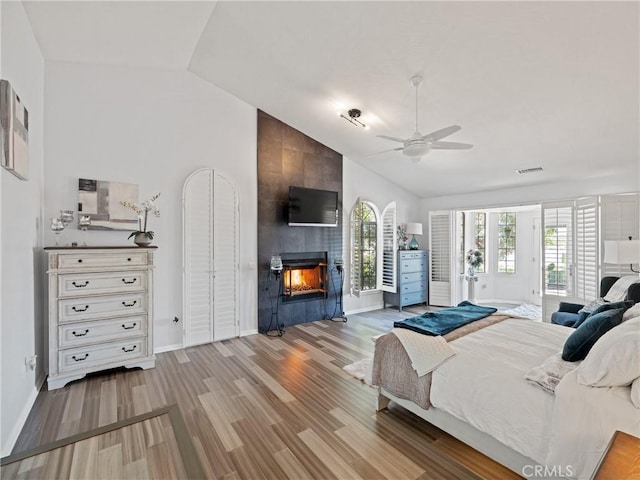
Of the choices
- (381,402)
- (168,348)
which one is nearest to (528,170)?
(381,402)

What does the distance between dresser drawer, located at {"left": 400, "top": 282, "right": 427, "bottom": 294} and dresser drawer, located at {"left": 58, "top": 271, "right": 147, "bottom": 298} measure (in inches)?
182

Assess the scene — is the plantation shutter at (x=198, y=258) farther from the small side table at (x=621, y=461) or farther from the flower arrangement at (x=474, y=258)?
the flower arrangement at (x=474, y=258)

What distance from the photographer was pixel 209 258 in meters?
4.34

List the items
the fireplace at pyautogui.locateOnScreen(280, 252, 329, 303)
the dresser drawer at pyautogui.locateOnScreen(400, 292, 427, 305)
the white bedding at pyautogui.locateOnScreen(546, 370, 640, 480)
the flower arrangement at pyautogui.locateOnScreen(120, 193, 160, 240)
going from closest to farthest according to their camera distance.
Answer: the white bedding at pyautogui.locateOnScreen(546, 370, 640, 480)
the flower arrangement at pyautogui.locateOnScreen(120, 193, 160, 240)
the fireplace at pyautogui.locateOnScreen(280, 252, 329, 303)
the dresser drawer at pyautogui.locateOnScreen(400, 292, 427, 305)

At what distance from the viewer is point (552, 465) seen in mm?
1574

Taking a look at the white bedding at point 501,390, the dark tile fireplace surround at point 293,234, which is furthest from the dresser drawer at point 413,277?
the white bedding at point 501,390

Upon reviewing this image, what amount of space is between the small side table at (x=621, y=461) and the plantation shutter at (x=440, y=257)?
5550mm

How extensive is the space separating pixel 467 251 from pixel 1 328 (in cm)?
738

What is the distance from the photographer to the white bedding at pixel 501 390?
5.61 feet

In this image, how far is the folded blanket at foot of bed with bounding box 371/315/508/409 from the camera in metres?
2.26

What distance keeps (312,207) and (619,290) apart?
4.13m

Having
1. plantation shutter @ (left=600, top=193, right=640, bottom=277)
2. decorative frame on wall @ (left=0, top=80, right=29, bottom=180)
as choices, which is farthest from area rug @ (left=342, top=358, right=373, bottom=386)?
plantation shutter @ (left=600, top=193, right=640, bottom=277)

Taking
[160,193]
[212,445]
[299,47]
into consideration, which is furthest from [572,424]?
[160,193]

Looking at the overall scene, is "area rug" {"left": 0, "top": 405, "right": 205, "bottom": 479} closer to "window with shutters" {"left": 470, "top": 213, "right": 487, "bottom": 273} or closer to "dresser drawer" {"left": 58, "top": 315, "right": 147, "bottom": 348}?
"dresser drawer" {"left": 58, "top": 315, "right": 147, "bottom": 348}
